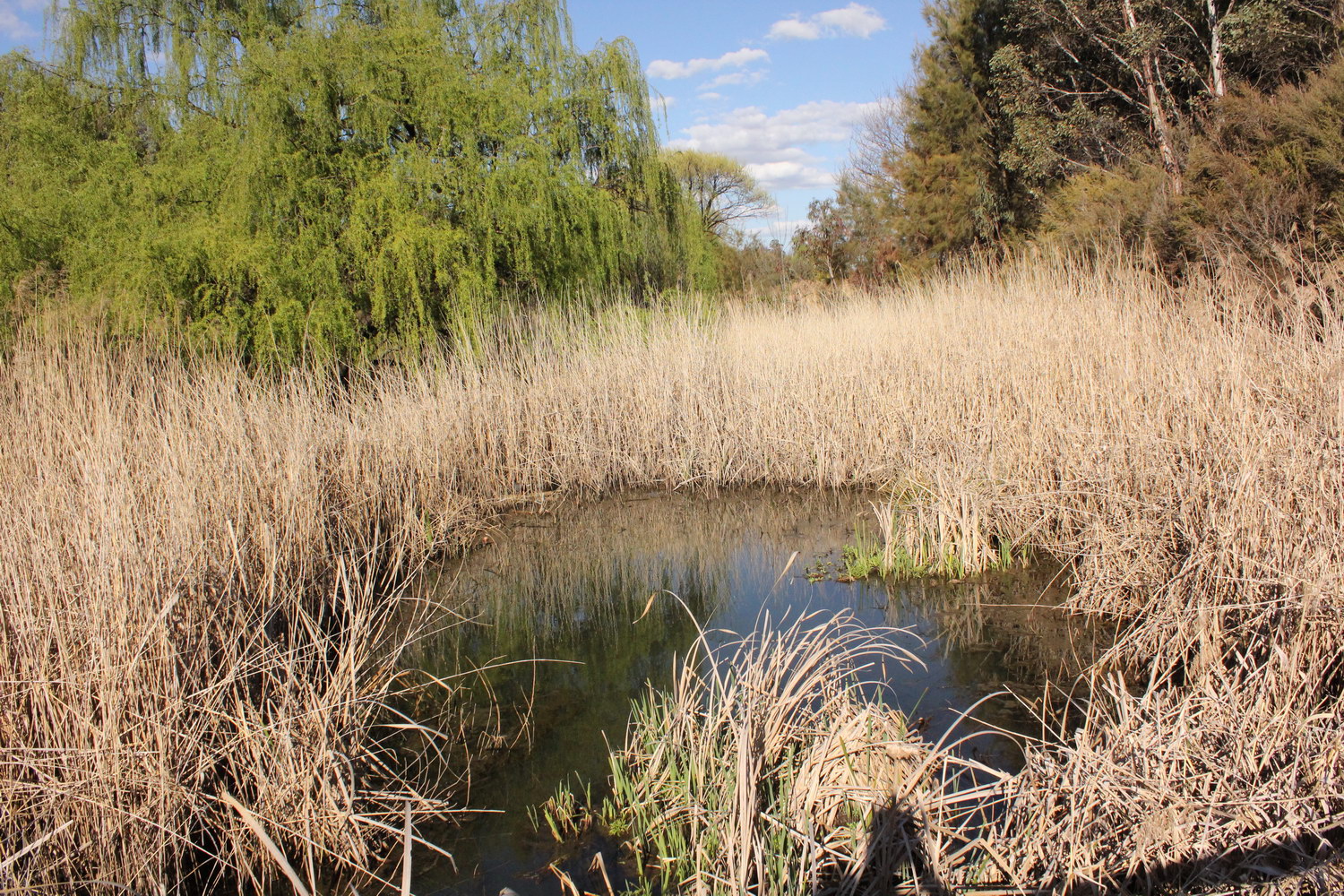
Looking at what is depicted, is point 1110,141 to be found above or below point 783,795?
above

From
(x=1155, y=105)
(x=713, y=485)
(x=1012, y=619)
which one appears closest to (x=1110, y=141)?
(x=1155, y=105)

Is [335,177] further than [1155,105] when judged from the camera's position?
No

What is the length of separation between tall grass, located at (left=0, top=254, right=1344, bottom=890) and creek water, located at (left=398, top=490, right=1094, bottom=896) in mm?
288

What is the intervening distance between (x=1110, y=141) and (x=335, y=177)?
46.6ft

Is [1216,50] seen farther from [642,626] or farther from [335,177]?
[642,626]

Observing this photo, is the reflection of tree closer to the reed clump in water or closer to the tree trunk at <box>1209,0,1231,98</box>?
the reed clump in water

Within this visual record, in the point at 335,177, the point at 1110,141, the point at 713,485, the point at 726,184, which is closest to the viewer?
the point at 713,485

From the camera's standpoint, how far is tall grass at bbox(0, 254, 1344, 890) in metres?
2.28

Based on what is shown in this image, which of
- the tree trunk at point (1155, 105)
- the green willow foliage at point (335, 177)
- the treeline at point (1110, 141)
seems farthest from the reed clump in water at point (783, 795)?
the tree trunk at point (1155, 105)

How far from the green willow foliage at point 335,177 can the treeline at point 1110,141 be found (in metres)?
5.94

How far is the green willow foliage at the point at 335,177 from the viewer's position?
29.6 feet

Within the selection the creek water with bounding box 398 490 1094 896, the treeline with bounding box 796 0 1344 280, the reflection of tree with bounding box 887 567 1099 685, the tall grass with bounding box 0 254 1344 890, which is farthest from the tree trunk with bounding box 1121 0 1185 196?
the reflection of tree with bounding box 887 567 1099 685

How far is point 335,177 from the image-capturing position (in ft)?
30.7

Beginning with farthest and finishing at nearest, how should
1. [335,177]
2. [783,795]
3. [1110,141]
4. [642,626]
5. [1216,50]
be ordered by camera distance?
[1110,141], [1216,50], [335,177], [642,626], [783,795]
